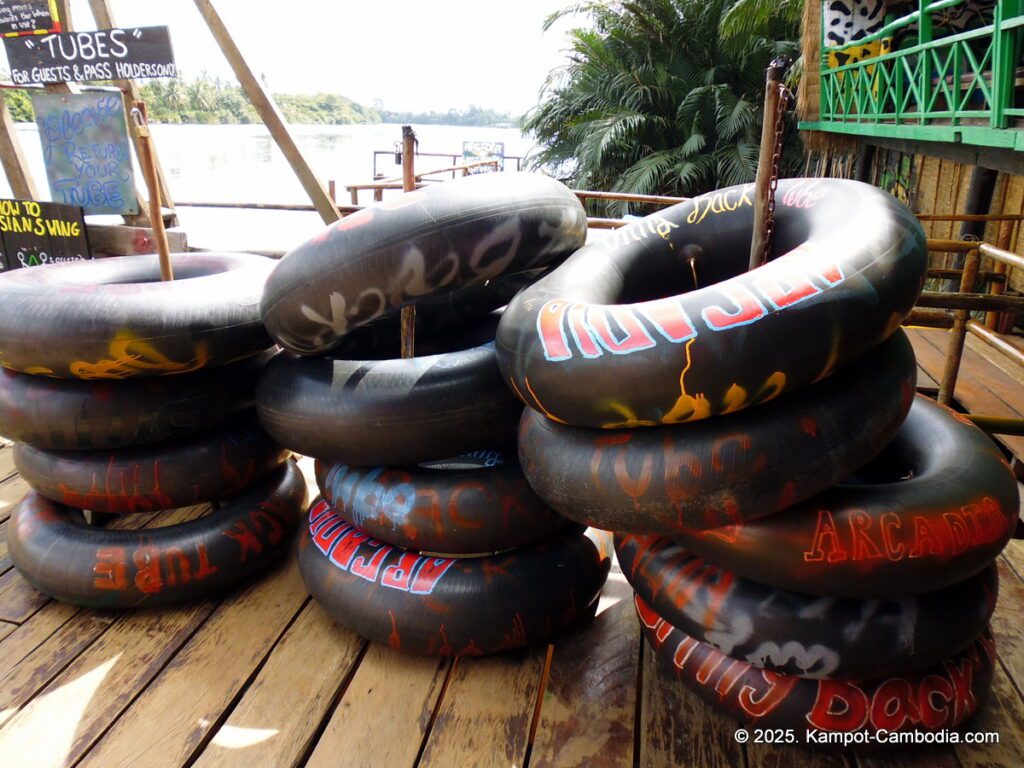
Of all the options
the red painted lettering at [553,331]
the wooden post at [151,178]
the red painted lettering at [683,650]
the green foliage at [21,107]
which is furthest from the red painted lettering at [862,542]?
the green foliage at [21,107]

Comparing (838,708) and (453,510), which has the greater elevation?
(453,510)

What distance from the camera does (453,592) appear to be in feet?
5.77

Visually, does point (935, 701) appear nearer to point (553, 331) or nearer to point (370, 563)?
point (553, 331)

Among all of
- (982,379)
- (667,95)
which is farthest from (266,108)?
(667,95)

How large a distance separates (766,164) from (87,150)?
4.00 meters

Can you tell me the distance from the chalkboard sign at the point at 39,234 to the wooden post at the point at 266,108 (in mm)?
1276

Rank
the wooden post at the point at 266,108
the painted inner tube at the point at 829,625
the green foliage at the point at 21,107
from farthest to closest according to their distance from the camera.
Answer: the green foliage at the point at 21,107 < the wooden post at the point at 266,108 < the painted inner tube at the point at 829,625

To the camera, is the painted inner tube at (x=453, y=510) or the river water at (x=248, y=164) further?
the river water at (x=248, y=164)

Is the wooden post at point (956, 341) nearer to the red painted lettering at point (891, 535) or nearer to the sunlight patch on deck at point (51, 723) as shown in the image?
the red painted lettering at point (891, 535)

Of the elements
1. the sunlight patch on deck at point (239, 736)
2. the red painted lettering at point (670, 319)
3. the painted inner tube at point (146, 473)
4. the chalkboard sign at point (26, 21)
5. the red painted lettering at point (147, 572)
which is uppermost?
the chalkboard sign at point (26, 21)

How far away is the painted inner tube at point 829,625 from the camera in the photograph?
1.39 m

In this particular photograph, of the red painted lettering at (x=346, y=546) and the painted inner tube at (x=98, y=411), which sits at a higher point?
the painted inner tube at (x=98, y=411)

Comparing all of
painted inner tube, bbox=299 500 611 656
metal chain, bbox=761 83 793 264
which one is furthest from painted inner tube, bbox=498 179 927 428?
painted inner tube, bbox=299 500 611 656

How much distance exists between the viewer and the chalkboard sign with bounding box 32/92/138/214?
397 cm
